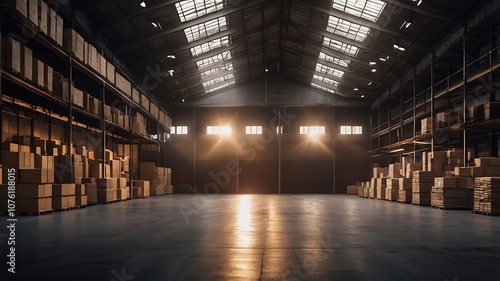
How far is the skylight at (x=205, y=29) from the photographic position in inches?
827

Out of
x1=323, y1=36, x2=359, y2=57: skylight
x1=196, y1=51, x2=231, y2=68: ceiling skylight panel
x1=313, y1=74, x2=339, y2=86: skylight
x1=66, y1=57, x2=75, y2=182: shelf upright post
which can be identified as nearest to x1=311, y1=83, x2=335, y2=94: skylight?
x1=313, y1=74, x2=339, y2=86: skylight

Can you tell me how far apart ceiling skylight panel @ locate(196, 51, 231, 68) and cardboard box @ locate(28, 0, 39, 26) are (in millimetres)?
14874

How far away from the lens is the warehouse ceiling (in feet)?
58.6

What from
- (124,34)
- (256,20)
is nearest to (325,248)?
(124,34)

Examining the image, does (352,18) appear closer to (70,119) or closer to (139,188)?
(70,119)

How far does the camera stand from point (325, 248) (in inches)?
268

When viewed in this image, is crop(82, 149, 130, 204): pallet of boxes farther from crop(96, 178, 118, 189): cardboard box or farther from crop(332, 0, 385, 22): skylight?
crop(332, 0, 385, 22): skylight

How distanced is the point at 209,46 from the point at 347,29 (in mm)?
7808

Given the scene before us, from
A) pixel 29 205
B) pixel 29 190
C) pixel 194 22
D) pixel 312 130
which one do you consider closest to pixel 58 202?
pixel 29 205

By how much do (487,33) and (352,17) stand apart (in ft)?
18.5

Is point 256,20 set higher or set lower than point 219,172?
higher

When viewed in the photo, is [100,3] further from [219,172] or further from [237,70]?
[219,172]

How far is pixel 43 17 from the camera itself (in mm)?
12508

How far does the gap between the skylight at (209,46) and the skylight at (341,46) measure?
18.6 feet
